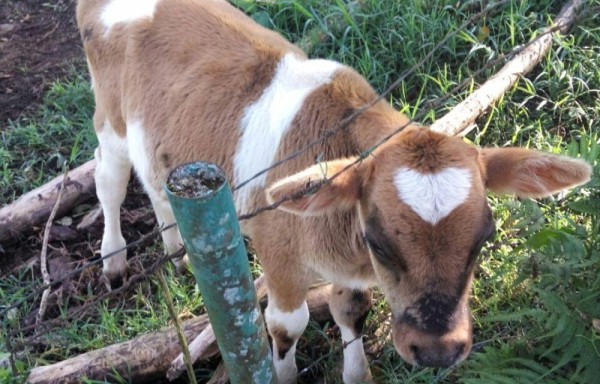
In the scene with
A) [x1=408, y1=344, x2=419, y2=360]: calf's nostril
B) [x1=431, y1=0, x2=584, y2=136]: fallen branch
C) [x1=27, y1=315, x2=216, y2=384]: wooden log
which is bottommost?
[x1=27, y1=315, x2=216, y2=384]: wooden log

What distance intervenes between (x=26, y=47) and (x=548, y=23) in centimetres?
473

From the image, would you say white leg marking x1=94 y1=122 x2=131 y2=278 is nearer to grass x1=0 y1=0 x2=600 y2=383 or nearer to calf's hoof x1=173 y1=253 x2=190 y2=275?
grass x1=0 y1=0 x2=600 y2=383

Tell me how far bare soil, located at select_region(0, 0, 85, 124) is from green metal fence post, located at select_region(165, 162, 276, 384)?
4.24 m

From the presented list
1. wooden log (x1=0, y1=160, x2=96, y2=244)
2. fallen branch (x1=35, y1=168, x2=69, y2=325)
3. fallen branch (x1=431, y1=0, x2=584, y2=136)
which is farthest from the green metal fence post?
wooden log (x1=0, y1=160, x2=96, y2=244)

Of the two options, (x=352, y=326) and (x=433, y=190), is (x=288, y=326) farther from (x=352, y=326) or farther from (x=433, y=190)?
(x=433, y=190)

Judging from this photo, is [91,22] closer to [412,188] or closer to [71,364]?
[71,364]

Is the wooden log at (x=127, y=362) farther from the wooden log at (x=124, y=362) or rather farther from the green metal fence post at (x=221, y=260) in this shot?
the green metal fence post at (x=221, y=260)

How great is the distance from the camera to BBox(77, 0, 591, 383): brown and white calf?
3031mm

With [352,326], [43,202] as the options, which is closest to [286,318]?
[352,326]

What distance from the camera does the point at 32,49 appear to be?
723 centimetres

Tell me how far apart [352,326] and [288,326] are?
0.40 metres

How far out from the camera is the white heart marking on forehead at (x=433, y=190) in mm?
2992

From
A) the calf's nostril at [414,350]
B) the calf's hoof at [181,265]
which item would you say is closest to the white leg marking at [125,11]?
the calf's hoof at [181,265]

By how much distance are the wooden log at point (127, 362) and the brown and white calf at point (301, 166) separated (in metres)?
0.59
